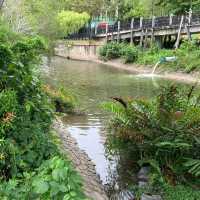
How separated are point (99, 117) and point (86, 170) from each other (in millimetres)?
6855

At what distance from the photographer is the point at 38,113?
6973mm

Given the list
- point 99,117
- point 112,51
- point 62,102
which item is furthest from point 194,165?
point 112,51

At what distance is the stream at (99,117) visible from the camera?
9352 millimetres

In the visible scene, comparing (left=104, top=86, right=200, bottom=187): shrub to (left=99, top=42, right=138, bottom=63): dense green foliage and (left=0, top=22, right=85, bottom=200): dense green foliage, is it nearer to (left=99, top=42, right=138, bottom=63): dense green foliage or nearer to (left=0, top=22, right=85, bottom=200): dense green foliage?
(left=0, top=22, right=85, bottom=200): dense green foliage

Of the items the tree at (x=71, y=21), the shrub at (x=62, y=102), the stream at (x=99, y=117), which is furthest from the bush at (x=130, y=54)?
the shrub at (x=62, y=102)

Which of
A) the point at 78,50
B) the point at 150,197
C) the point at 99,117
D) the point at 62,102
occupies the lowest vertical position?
the point at 78,50

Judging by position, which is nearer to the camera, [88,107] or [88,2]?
[88,107]

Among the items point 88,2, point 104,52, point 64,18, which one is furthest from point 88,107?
point 88,2

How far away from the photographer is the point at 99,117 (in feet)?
52.2

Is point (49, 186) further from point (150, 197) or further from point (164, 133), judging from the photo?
point (164, 133)

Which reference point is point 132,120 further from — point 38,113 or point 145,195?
point 38,113

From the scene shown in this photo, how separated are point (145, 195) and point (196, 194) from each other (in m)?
0.73

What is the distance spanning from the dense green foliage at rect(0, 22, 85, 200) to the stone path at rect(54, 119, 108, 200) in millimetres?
1105

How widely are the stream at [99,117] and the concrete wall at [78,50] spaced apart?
1854 cm
